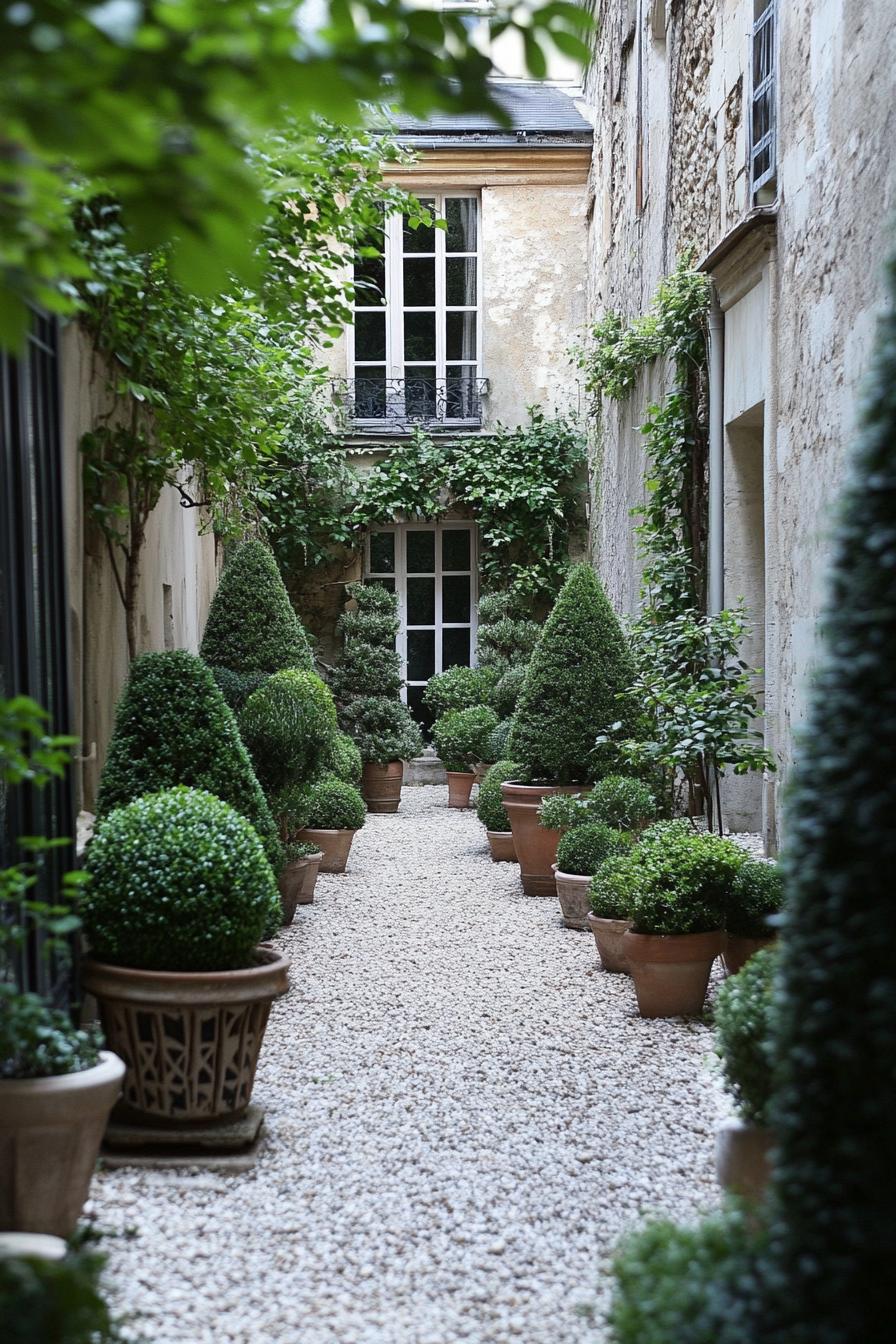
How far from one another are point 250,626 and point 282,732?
1.94m

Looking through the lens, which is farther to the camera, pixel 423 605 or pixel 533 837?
pixel 423 605

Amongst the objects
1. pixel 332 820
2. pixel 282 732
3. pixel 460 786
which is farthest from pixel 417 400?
pixel 282 732

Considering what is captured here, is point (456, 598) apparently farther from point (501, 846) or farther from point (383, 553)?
point (501, 846)

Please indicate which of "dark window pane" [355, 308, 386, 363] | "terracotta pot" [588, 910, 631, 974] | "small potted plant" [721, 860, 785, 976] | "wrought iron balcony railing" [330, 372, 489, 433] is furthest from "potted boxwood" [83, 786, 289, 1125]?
"dark window pane" [355, 308, 386, 363]

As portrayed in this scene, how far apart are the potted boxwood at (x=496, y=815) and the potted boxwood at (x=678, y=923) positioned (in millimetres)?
3581

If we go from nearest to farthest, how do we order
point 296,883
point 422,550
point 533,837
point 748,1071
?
1. point 748,1071
2. point 296,883
3. point 533,837
4. point 422,550

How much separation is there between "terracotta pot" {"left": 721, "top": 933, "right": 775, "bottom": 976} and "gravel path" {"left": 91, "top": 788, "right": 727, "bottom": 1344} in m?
0.27

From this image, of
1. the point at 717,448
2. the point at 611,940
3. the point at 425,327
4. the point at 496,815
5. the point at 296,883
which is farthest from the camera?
the point at 425,327

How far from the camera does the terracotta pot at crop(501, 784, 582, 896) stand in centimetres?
747

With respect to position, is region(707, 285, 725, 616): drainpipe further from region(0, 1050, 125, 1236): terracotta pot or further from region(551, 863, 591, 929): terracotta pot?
region(0, 1050, 125, 1236): terracotta pot

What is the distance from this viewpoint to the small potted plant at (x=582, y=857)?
20.6 feet

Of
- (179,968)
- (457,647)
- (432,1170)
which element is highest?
(457,647)

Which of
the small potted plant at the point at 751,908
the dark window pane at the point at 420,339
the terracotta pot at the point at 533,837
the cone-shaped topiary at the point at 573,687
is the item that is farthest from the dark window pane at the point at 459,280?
the small potted plant at the point at 751,908

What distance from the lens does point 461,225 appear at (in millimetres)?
13453
